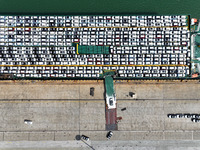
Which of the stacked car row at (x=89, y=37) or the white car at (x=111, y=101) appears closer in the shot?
the stacked car row at (x=89, y=37)

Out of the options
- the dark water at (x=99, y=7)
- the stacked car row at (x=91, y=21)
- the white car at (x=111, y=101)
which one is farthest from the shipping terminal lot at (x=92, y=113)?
the dark water at (x=99, y=7)

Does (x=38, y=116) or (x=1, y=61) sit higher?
(x=1, y=61)

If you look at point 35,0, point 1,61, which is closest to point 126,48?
point 35,0

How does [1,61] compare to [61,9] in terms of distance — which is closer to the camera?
[1,61]

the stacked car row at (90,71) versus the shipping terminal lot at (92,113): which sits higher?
the stacked car row at (90,71)

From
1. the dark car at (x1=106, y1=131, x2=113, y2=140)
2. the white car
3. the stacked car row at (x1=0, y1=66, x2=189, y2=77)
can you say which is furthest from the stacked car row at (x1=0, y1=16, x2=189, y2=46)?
→ the dark car at (x1=106, y1=131, x2=113, y2=140)

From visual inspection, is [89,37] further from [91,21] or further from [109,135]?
[109,135]

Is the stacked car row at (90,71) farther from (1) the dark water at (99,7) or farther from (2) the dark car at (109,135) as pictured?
(1) the dark water at (99,7)

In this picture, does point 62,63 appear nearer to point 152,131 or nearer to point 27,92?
point 27,92
